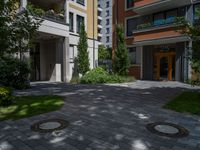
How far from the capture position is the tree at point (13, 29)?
6.43 meters

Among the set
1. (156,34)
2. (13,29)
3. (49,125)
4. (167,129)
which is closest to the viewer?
(167,129)

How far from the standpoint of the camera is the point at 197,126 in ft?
17.8

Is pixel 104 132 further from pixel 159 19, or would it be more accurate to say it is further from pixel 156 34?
pixel 159 19

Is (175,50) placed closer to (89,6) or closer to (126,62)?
(126,62)

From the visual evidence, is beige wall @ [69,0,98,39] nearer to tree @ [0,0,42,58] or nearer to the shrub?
the shrub

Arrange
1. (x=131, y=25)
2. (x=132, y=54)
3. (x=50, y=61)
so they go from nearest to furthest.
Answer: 1. (x=50, y=61)
2. (x=132, y=54)
3. (x=131, y=25)

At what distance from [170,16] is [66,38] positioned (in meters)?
9.85

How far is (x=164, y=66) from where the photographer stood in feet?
61.9

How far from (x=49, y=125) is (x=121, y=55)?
1390cm

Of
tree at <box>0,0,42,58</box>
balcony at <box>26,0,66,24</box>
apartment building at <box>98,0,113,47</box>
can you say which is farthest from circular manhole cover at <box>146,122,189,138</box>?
apartment building at <box>98,0,113,47</box>

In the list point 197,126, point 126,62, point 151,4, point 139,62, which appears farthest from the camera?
point 139,62

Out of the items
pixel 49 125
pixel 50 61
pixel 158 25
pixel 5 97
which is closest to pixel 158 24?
pixel 158 25

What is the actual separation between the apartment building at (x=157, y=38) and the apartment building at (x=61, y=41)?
424 cm

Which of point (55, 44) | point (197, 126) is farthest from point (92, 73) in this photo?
point (197, 126)
